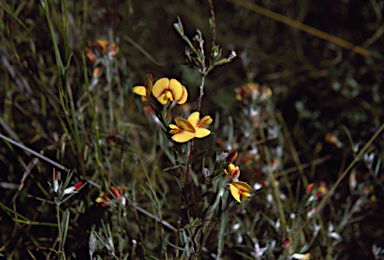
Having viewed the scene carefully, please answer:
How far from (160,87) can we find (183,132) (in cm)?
9

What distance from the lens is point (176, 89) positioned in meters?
0.48

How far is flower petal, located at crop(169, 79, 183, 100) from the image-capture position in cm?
47

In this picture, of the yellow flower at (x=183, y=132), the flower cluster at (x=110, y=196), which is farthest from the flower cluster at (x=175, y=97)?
the flower cluster at (x=110, y=196)

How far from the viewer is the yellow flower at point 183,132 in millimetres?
448

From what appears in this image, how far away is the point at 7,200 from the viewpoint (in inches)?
33.5

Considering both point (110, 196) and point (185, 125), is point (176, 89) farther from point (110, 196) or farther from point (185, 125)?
point (110, 196)

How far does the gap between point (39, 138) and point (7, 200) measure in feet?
0.79

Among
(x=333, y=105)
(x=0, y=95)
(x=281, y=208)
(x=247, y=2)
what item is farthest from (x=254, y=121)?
(x=0, y=95)

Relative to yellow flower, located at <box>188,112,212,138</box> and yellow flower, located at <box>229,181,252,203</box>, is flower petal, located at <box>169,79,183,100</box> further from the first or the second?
yellow flower, located at <box>229,181,252,203</box>

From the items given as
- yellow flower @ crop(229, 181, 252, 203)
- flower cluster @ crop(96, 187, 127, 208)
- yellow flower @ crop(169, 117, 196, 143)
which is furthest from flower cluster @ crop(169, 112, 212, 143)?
flower cluster @ crop(96, 187, 127, 208)

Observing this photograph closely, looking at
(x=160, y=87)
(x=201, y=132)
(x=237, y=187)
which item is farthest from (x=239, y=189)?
(x=160, y=87)

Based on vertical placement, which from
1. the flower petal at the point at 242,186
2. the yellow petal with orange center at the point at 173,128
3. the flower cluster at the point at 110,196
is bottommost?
the flower cluster at the point at 110,196

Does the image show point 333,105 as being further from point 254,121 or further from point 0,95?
point 0,95

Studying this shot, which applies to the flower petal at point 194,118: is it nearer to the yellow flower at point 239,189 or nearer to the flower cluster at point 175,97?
the flower cluster at point 175,97
